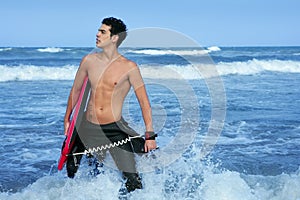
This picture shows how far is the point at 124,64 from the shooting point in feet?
13.1

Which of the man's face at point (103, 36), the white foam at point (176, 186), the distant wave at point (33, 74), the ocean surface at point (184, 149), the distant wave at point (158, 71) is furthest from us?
the distant wave at point (33, 74)

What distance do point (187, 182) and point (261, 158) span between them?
179 cm

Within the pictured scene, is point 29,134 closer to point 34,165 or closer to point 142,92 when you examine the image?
point 34,165

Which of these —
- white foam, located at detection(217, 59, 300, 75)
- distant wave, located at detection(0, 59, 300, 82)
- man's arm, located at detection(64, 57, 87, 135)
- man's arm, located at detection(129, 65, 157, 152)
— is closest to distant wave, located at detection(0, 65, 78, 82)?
distant wave, located at detection(0, 59, 300, 82)

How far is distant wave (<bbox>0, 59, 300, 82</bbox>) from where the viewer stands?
18809mm

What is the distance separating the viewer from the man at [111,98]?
394cm

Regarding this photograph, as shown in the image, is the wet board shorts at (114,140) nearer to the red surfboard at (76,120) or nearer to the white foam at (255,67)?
the red surfboard at (76,120)

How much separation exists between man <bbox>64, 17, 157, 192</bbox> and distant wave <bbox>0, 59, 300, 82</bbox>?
12.5 metres

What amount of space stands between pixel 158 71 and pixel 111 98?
13.6 metres

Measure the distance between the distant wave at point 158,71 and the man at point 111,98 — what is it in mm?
12463

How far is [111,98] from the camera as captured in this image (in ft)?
13.5

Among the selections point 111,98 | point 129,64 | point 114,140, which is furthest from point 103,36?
point 114,140

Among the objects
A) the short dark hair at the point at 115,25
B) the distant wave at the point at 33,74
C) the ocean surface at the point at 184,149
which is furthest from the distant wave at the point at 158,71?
the short dark hair at the point at 115,25

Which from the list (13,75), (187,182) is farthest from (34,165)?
(13,75)
